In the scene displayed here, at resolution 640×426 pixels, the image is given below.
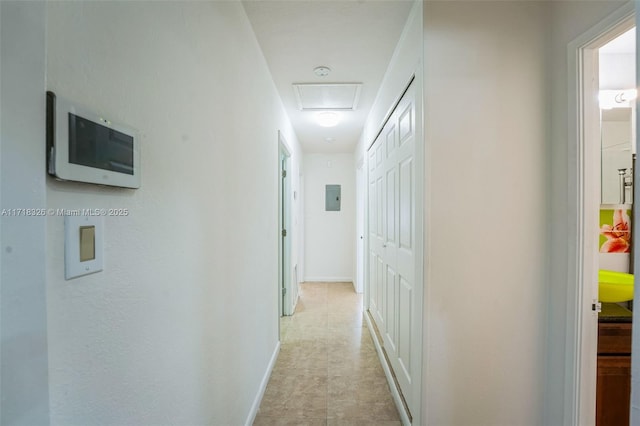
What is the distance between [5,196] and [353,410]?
2134mm

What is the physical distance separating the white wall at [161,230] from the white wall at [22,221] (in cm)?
3

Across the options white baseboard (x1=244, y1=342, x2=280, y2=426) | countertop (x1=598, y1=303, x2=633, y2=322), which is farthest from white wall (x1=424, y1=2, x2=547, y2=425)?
white baseboard (x1=244, y1=342, x2=280, y2=426)

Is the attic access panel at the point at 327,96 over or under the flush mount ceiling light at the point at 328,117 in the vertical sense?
over

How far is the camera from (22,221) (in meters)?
0.44

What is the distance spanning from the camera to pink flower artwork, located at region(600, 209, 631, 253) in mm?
1892

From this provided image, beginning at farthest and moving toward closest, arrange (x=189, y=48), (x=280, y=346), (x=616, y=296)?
(x=280, y=346) < (x=616, y=296) < (x=189, y=48)

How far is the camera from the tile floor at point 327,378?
72.0 inches

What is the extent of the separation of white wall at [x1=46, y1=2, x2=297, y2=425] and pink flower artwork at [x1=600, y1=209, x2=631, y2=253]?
8.13 ft

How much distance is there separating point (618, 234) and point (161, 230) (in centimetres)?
279

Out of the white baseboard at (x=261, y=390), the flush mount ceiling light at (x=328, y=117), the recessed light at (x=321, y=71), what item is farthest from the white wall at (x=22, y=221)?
the flush mount ceiling light at (x=328, y=117)

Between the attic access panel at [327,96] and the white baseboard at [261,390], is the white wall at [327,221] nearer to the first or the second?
the attic access panel at [327,96]

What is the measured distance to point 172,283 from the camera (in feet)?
2.89

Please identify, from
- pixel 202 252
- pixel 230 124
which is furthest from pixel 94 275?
pixel 230 124

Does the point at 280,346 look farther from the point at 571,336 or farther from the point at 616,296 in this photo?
the point at 616,296
